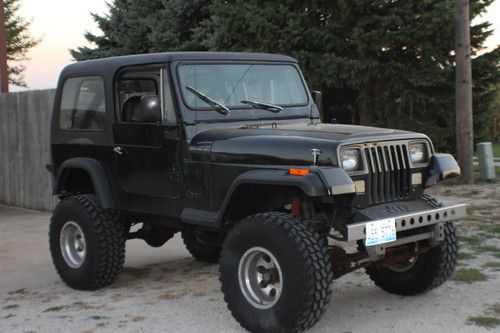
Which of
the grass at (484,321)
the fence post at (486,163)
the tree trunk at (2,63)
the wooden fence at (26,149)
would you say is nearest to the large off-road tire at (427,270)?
the grass at (484,321)

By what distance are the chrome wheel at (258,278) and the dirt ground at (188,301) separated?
32 centimetres

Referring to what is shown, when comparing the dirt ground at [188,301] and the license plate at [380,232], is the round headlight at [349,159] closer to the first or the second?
the license plate at [380,232]

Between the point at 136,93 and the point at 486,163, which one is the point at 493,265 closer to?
the point at 136,93

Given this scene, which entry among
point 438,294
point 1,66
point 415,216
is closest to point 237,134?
point 415,216

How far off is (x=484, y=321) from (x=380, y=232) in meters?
1.10

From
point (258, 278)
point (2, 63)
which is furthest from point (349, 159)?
point (2, 63)

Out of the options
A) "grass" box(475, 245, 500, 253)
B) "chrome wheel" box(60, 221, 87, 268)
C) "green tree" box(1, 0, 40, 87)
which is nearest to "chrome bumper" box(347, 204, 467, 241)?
"grass" box(475, 245, 500, 253)

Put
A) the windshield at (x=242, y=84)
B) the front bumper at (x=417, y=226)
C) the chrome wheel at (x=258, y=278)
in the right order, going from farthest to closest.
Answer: the windshield at (x=242, y=84)
the chrome wheel at (x=258, y=278)
the front bumper at (x=417, y=226)

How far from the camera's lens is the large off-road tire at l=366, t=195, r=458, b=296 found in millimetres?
5066

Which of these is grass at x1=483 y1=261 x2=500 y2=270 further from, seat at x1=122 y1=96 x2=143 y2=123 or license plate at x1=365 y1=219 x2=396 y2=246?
seat at x1=122 y1=96 x2=143 y2=123

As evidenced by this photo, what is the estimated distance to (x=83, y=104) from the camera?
6.12 metres

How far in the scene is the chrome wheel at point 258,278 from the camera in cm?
445

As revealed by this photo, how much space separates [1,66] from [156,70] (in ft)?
27.0

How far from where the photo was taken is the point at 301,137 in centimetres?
449
